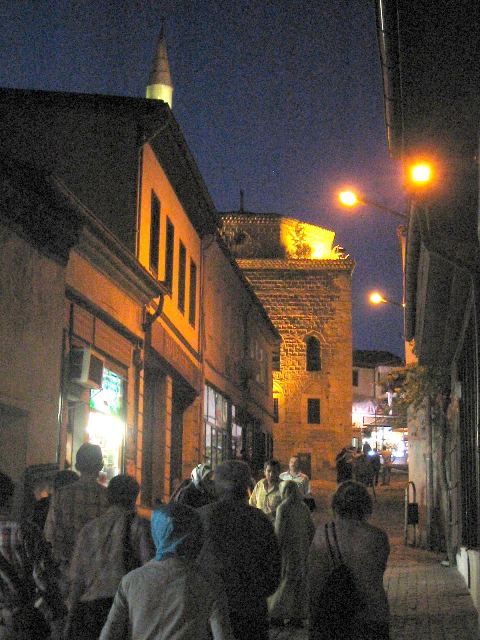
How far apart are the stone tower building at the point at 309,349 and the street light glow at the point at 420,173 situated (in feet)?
133

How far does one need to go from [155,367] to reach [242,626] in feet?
46.7

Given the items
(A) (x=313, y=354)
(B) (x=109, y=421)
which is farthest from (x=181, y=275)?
(A) (x=313, y=354)

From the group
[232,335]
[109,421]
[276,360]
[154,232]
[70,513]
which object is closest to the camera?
[70,513]

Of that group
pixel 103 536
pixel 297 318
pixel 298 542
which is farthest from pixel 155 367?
pixel 297 318

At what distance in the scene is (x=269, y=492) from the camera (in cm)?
1220

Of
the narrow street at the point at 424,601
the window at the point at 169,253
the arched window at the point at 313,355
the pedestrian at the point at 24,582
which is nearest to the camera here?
the pedestrian at the point at 24,582

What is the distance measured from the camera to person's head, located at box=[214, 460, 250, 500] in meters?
6.18

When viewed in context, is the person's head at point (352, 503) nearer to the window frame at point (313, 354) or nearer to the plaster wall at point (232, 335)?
the plaster wall at point (232, 335)

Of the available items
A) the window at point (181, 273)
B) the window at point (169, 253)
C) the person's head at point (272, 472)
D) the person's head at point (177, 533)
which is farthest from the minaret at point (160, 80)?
the person's head at point (177, 533)

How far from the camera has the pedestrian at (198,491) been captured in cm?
934

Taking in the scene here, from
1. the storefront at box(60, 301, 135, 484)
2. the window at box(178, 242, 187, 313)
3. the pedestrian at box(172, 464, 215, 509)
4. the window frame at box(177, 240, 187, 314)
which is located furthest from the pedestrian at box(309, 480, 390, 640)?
the window at box(178, 242, 187, 313)

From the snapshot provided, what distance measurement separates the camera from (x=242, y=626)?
5.76 m

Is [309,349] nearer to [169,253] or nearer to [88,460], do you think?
[169,253]

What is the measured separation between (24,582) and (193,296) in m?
19.1
